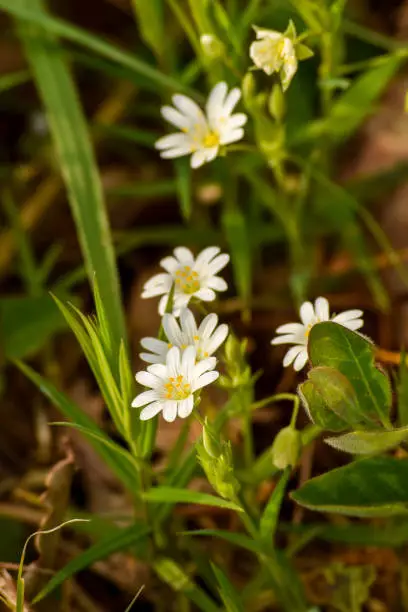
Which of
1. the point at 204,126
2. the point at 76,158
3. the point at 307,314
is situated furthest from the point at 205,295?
the point at 76,158

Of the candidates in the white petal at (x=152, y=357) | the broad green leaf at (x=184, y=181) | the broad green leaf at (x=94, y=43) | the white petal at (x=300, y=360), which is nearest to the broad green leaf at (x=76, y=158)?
the broad green leaf at (x=94, y=43)

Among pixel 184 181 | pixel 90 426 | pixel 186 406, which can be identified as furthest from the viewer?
pixel 184 181

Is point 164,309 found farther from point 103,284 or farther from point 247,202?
point 247,202

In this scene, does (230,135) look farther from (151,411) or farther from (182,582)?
(182,582)

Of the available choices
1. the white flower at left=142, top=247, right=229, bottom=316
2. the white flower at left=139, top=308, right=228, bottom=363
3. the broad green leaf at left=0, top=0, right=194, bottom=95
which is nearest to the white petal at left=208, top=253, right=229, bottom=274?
the white flower at left=142, top=247, right=229, bottom=316

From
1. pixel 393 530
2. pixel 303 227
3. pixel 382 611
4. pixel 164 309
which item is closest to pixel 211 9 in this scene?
pixel 303 227

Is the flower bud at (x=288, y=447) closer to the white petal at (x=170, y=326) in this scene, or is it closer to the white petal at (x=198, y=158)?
the white petal at (x=170, y=326)
